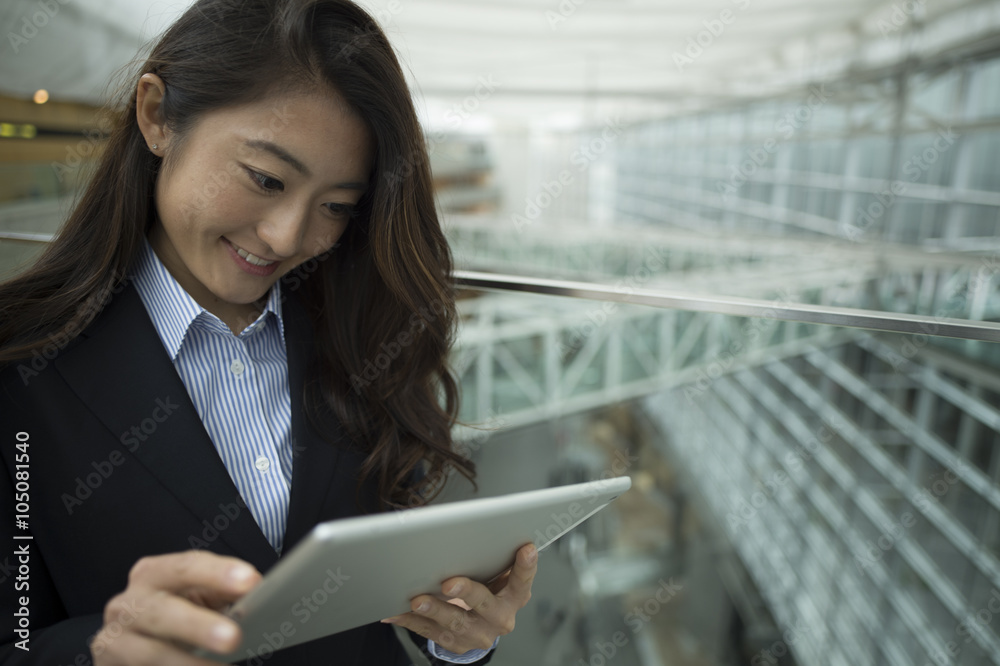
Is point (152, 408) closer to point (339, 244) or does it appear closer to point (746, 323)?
point (339, 244)

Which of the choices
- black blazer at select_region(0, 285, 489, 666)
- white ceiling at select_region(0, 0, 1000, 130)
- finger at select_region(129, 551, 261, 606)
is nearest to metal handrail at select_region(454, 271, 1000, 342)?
black blazer at select_region(0, 285, 489, 666)

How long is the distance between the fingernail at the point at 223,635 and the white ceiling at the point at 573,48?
645cm

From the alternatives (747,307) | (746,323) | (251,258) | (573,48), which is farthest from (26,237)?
(573,48)

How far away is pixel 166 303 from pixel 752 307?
1.19 m

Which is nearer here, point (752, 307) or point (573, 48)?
point (752, 307)

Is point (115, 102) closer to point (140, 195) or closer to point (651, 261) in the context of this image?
point (140, 195)

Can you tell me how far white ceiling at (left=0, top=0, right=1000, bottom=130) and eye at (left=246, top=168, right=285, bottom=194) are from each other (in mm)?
5857

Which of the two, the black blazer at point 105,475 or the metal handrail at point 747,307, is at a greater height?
the metal handrail at point 747,307

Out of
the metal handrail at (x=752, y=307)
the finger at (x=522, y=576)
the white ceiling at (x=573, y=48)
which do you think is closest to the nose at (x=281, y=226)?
the metal handrail at (x=752, y=307)

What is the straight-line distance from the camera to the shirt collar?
1.07 meters

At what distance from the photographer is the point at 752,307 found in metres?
1.36

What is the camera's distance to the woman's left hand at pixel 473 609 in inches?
34.2

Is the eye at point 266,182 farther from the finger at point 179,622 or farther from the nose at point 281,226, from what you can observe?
the finger at point 179,622

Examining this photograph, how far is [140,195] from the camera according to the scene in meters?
1.08
